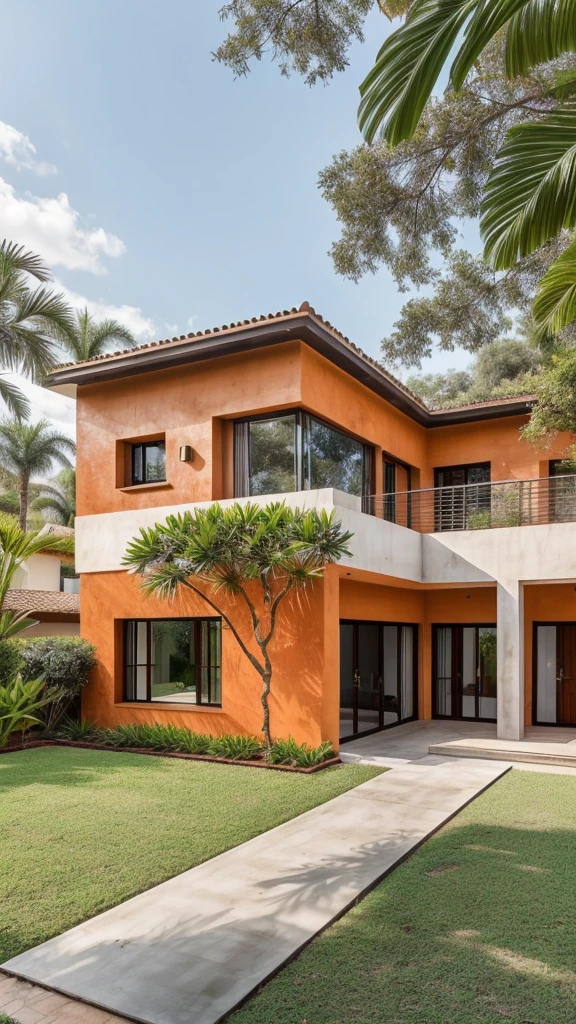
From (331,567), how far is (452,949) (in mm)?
7211

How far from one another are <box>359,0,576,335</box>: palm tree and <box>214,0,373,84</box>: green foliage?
724 cm

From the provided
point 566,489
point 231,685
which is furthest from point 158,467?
point 566,489

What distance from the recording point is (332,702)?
11.8m

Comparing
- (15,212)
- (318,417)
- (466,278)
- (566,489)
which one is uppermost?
(15,212)

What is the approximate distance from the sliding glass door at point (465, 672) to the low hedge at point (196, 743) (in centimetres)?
613

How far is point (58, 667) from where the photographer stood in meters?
13.7

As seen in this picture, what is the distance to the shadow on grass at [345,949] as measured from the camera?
14.0ft

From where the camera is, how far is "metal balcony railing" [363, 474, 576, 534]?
15.1m

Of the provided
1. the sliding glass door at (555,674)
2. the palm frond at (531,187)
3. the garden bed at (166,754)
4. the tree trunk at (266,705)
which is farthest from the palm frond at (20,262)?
the sliding glass door at (555,674)

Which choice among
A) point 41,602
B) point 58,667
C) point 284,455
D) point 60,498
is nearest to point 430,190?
point 284,455

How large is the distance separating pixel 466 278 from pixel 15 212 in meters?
11.8

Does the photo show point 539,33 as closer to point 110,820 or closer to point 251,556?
point 251,556

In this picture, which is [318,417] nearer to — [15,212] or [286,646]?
[286,646]

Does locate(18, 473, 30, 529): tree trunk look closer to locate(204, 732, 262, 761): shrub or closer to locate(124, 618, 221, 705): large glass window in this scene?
locate(124, 618, 221, 705): large glass window
